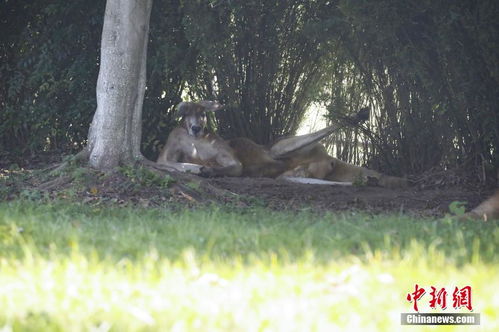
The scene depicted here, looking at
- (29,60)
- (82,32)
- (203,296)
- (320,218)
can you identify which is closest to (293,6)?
(82,32)

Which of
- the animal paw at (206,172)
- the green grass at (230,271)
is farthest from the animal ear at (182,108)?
the green grass at (230,271)

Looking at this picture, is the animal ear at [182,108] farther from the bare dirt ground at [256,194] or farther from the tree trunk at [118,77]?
the tree trunk at [118,77]

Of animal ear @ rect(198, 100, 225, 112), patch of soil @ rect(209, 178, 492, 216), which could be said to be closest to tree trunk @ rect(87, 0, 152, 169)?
patch of soil @ rect(209, 178, 492, 216)

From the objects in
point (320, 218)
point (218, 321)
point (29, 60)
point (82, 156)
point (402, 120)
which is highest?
point (29, 60)

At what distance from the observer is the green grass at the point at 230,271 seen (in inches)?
118

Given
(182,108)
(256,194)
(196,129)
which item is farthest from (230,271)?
(182,108)

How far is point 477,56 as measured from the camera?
26.7ft

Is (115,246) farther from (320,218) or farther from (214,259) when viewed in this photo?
(320,218)

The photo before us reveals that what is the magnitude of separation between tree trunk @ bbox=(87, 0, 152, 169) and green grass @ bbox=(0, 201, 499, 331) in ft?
6.39

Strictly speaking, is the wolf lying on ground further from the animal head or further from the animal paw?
the animal paw

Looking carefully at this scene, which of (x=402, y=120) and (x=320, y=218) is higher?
(x=402, y=120)

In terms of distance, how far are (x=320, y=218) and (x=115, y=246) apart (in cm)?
215

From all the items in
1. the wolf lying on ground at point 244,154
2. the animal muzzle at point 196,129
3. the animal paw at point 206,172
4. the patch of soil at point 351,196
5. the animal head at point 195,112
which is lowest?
the patch of soil at point 351,196

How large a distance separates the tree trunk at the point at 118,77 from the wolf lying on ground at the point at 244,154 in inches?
104
